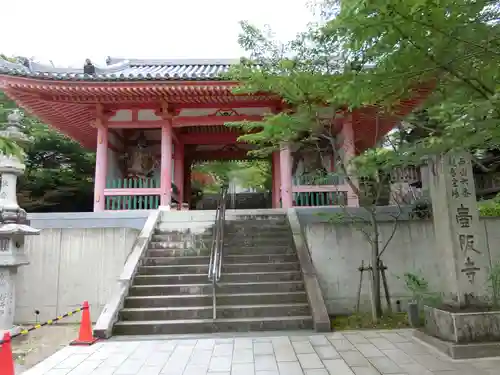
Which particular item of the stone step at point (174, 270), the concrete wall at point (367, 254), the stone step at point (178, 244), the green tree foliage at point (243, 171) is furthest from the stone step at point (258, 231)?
the green tree foliage at point (243, 171)

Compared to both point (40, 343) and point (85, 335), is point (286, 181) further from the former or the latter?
point (40, 343)

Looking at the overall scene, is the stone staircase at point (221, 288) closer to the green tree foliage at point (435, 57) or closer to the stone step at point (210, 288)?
the stone step at point (210, 288)

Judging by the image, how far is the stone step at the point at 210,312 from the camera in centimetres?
571

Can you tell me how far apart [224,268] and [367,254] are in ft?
9.48

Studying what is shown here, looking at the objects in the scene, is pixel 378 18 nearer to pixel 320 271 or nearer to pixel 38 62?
pixel 320 271

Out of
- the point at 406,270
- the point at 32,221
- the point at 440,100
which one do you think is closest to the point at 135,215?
the point at 32,221

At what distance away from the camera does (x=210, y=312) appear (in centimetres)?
578

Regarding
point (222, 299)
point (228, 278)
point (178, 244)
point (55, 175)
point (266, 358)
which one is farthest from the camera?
point (55, 175)

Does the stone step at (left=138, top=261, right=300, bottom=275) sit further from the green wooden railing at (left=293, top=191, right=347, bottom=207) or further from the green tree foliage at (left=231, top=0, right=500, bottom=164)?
the green tree foliage at (left=231, top=0, right=500, bottom=164)

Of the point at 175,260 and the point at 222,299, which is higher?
the point at 175,260

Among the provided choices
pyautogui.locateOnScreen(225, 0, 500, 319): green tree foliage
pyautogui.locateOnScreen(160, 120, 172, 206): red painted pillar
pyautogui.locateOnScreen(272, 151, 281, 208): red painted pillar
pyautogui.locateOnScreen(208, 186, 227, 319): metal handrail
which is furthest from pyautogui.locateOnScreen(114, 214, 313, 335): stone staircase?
pyautogui.locateOnScreen(272, 151, 281, 208): red painted pillar

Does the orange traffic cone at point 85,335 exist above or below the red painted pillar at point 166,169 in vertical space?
below

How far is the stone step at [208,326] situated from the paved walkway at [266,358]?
1.30ft

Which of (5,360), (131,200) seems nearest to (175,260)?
(131,200)
